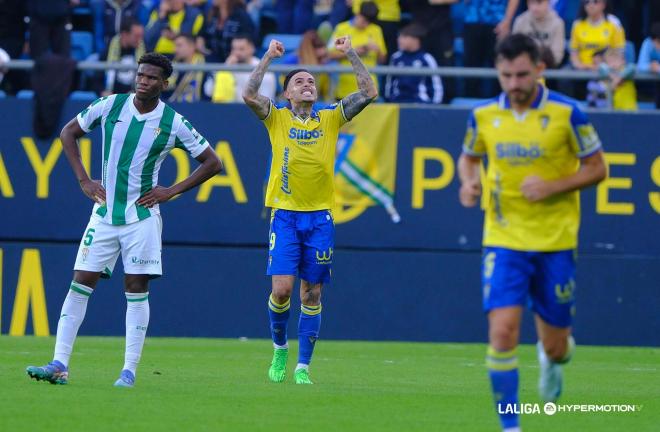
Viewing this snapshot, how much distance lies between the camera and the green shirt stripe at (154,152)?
9.99 metres

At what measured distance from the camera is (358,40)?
17.3m

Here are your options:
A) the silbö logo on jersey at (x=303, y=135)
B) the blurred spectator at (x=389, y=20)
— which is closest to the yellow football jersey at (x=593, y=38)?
the blurred spectator at (x=389, y=20)

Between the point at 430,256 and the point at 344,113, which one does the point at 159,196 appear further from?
the point at 430,256

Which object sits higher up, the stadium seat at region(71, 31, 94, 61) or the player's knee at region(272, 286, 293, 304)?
the stadium seat at region(71, 31, 94, 61)

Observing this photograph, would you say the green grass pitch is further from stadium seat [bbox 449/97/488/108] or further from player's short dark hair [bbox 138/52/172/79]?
stadium seat [bbox 449/97/488/108]

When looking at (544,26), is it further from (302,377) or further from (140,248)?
(140,248)

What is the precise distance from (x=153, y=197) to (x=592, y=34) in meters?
8.73

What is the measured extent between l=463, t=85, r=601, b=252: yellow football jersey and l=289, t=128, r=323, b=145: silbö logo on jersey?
333 cm

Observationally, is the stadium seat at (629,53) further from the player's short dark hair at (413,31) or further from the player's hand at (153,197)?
the player's hand at (153,197)

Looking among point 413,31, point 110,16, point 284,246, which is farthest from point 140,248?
point 110,16

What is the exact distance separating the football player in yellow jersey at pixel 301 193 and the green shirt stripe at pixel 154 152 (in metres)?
0.92

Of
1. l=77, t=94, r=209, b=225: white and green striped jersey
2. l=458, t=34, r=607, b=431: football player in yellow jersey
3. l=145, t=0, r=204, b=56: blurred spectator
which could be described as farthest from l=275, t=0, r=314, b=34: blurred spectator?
l=458, t=34, r=607, b=431: football player in yellow jersey

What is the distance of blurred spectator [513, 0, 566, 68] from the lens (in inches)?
650

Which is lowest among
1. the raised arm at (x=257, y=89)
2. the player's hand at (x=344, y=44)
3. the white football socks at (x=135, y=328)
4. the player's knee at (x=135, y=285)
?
the white football socks at (x=135, y=328)
